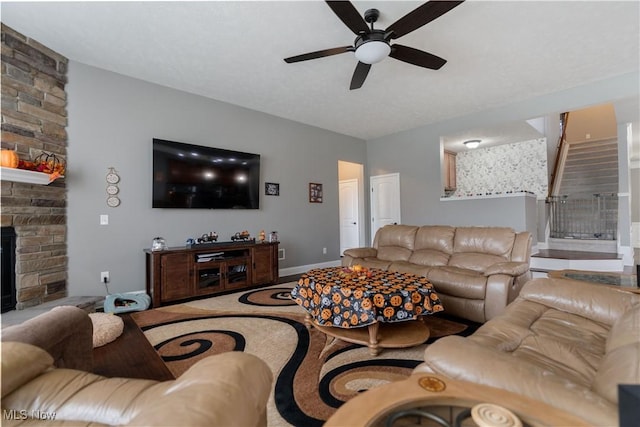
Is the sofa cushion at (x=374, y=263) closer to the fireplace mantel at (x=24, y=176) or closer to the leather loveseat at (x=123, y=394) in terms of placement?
the leather loveseat at (x=123, y=394)

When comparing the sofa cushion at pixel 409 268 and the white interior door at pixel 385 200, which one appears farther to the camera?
the white interior door at pixel 385 200

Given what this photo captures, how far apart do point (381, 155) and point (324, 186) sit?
1.58m

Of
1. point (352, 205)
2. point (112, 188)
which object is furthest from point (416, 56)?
point (352, 205)

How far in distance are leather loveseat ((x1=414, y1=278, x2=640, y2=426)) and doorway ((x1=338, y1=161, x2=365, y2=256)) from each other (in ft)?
15.3

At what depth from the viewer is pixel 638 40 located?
2.94 metres

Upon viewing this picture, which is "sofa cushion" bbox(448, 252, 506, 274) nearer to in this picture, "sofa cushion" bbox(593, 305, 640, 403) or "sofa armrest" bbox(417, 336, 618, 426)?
"sofa cushion" bbox(593, 305, 640, 403)

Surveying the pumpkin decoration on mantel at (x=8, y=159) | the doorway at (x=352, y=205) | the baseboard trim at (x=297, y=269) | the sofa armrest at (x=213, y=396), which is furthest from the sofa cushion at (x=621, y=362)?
the doorway at (x=352, y=205)

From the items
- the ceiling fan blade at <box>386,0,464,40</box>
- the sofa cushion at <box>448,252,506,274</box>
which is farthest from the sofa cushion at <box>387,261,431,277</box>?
the ceiling fan blade at <box>386,0,464,40</box>

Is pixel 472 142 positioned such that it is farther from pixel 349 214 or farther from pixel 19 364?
pixel 19 364

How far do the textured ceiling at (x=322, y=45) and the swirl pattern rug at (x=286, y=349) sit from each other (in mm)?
2759

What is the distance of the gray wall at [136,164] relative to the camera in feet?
10.7

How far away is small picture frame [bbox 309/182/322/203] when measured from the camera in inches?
217

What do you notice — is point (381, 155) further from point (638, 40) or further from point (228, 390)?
point (228, 390)

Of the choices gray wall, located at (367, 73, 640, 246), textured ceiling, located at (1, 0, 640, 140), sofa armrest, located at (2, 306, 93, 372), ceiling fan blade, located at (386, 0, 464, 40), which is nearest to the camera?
sofa armrest, located at (2, 306, 93, 372)
